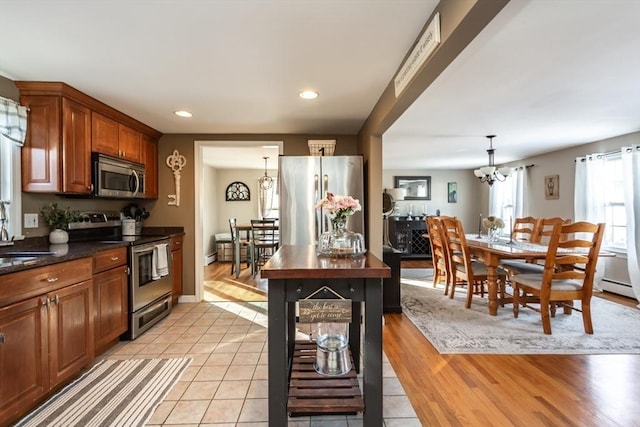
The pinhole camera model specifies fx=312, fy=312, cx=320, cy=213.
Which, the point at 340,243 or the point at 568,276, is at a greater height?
the point at 340,243

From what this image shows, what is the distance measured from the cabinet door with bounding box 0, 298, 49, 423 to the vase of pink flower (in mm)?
1631

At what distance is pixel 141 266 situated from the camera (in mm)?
2902

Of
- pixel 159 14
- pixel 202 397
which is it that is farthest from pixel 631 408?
pixel 159 14

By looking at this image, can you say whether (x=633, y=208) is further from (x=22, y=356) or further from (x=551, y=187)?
(x=22, y=356)

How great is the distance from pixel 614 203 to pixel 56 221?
667cm

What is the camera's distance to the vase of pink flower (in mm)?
1768

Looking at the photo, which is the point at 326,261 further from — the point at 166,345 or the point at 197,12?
the point at 166,345

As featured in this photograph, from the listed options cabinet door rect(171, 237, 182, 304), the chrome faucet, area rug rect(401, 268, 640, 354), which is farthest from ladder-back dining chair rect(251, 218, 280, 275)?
the chrome faucet

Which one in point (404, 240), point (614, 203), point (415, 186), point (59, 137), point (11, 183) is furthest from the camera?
point (415, 186)

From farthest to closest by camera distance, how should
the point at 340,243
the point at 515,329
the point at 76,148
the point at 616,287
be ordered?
the point at 616,287, the point at 515,329, the point at 76,148, the point at 340,243

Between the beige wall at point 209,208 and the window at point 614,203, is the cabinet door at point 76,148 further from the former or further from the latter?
the window at point 614,203

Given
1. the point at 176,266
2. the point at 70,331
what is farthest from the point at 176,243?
the point at 70,331

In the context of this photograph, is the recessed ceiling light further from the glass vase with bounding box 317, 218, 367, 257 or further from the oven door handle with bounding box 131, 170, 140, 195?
the oven door handle with bounding box 131, 170, 140, 195

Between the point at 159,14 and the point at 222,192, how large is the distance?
599 centimetres
